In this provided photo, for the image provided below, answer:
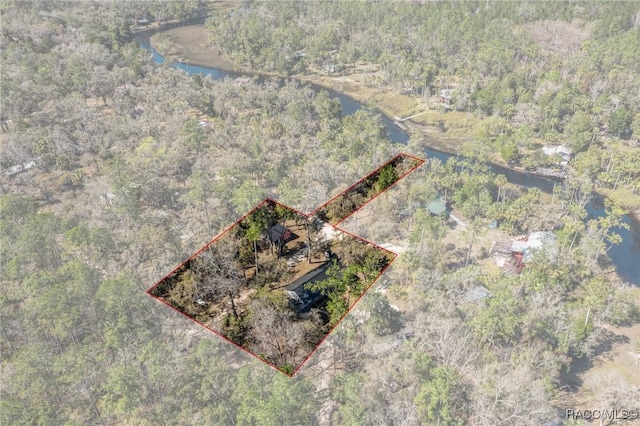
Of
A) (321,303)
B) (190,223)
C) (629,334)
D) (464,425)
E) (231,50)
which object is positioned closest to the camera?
(321,303)

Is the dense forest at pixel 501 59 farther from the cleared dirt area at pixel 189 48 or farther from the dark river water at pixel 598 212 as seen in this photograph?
the cleared dirt area at pixel 189 48

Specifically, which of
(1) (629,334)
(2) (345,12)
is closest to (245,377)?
(1) (629,334)

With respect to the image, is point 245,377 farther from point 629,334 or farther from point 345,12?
point 345,12

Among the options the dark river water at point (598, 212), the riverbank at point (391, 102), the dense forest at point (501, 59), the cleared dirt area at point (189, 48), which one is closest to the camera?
the dark river water at point (598, 212)

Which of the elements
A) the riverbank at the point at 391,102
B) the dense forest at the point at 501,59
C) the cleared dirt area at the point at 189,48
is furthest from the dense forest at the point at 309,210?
the cleared dirt area at the point at 189,48

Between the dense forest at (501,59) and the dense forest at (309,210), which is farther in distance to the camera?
the dense forest at (501,59)

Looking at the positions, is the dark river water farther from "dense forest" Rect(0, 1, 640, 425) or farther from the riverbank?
"dense forest" Rect(0, 1, 640, 425)
